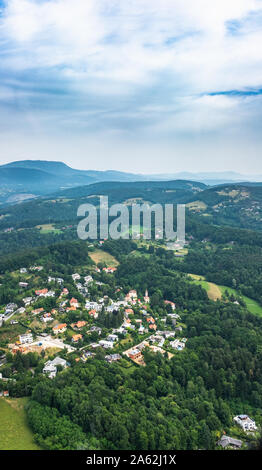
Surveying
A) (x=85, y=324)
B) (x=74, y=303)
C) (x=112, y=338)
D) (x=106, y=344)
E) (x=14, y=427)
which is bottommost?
(x=112, y=338)

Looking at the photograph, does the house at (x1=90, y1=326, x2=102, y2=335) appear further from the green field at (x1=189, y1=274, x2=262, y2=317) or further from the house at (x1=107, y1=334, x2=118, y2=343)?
the green field at (x1=189, y1=274, x2=262, y2=317)

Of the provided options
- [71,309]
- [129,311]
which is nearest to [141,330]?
[129,311]

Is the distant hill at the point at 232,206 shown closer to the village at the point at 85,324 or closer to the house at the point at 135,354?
the village at the point at 85,324

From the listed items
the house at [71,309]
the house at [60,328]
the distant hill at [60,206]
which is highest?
the distant hill at [60,206]

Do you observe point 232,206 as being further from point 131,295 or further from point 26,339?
point 26,339

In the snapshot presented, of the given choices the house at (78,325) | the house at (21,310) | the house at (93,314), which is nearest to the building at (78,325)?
the house at (78,325)
